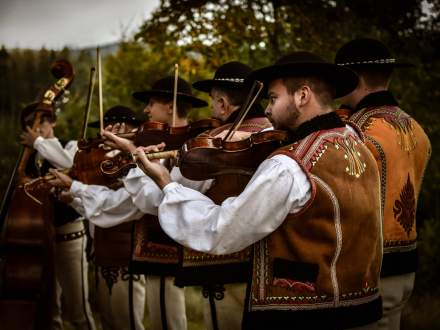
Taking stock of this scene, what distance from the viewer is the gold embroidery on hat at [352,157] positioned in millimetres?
2150

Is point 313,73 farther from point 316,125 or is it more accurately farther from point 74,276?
point 74,276

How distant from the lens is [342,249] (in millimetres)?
2094

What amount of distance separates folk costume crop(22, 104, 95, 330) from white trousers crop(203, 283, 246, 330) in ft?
6.88

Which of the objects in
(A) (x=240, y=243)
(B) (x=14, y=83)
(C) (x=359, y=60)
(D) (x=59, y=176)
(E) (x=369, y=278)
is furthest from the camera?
(B) (x=14, y=83)

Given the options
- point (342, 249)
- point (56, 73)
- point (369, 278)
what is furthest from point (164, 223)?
point (56, 73)

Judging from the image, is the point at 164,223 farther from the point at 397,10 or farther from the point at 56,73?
the point at 397,10

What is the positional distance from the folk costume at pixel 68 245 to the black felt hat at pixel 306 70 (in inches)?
115

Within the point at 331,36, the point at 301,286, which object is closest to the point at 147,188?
the point at 301,286

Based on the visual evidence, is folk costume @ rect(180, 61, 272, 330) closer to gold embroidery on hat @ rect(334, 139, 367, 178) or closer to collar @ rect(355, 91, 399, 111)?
collar @ rect(355, 91, 399, 111)

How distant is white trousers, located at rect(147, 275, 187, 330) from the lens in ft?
12.4

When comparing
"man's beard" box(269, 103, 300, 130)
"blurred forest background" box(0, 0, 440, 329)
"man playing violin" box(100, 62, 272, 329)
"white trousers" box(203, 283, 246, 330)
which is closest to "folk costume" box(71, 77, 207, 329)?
"man playing violin" box(100, 62, 272, 329)

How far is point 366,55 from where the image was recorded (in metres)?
3.21

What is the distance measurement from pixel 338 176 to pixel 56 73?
3.39 metres

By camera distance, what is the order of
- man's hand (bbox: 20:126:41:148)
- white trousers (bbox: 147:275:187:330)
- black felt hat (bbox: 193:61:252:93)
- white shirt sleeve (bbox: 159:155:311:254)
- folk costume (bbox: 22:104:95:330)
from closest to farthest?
white shirt sleeve (bbox: 159:155:311:254) → black felt hat (bbox: 193:61:252:93) → white trousers (bbox: 147:275:187:330) → man's hand (bbox: 20:126:41:148) → folk costume (bbox: 22:104:95:330)
